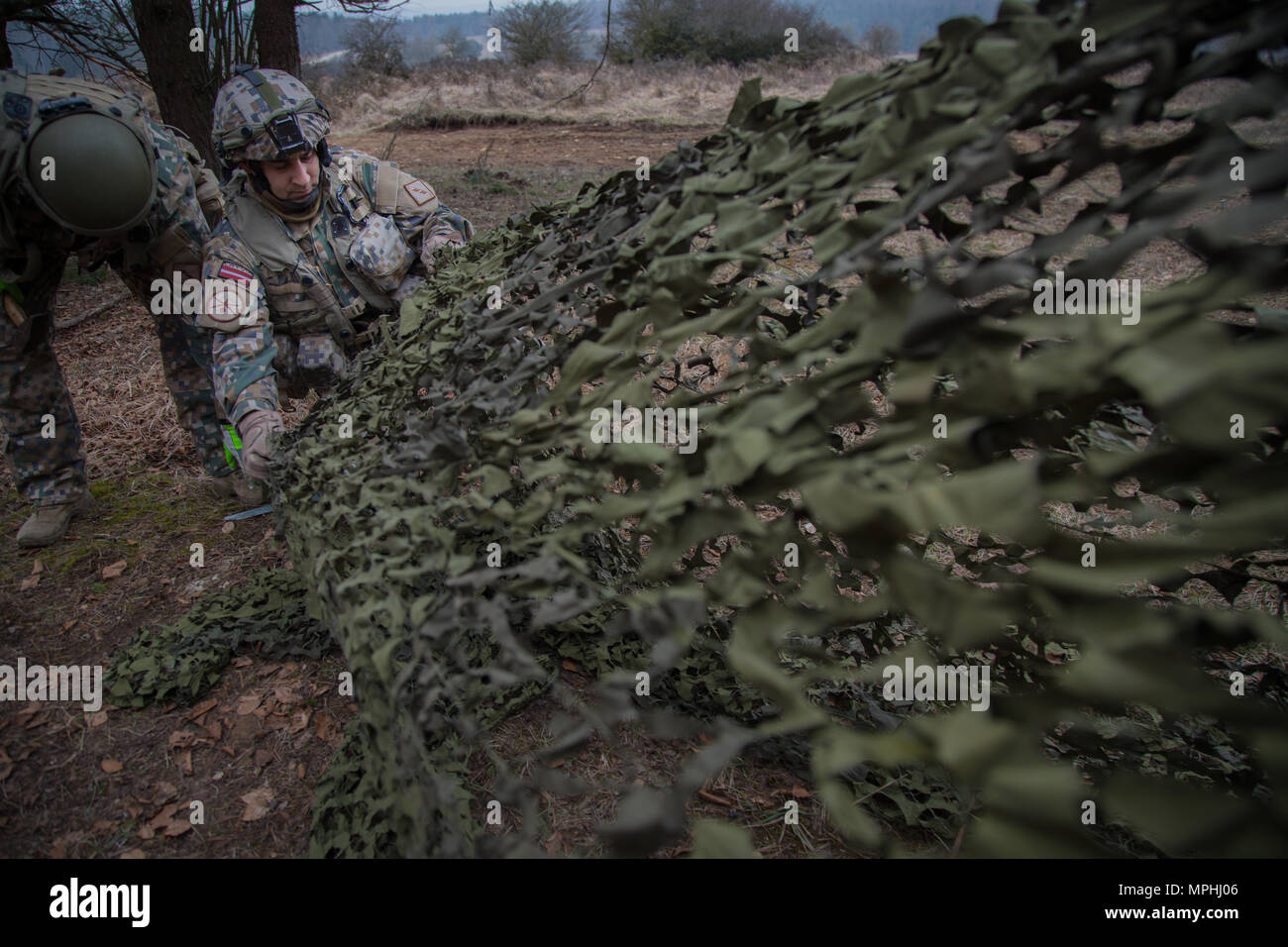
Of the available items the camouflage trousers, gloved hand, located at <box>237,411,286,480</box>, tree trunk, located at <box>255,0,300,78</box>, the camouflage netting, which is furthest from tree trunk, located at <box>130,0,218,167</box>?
the camouflage netting

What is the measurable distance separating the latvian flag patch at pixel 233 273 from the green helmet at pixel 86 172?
0.38m

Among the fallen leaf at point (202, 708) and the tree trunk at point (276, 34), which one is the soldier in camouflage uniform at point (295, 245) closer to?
the fallen leaf at point (202, 708)

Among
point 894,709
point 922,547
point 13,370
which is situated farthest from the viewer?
point 13,370

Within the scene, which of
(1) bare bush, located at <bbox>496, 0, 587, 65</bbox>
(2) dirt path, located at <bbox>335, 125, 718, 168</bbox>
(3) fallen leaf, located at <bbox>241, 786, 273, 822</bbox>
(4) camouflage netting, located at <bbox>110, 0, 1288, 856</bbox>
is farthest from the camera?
(1) bare bush, located at <bbox>496, 0, 587, 65</bbox>

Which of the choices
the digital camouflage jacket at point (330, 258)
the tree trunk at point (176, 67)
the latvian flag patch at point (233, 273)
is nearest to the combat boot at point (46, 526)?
the digital camouflage jacket at point (330, 258)

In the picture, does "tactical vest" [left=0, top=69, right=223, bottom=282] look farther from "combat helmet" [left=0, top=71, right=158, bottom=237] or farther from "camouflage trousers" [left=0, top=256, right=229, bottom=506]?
"camouflage trousers" [left=0, top=256, right=229, bottom=506]

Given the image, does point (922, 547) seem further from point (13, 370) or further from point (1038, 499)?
point (13, 370)

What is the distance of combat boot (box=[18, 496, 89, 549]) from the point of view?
124 inches

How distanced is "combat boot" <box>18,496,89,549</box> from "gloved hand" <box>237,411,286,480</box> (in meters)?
1.42

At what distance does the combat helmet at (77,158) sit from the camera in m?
2.64

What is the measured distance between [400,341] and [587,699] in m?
1.14

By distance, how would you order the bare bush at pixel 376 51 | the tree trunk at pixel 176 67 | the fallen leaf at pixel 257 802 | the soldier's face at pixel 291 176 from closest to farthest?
the fallen leaf at pixel 257 802
the soldier's face at pixel 291 176
the tree trunk at pixel 176 67
the bare bush at pixel 376 51

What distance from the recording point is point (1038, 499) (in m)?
0.70
